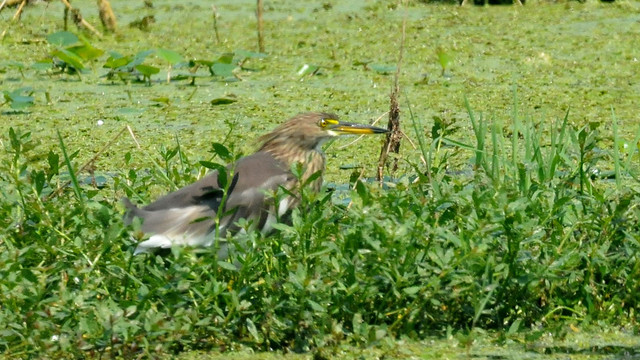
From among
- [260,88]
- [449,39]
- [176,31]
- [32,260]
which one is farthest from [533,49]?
[32,260]

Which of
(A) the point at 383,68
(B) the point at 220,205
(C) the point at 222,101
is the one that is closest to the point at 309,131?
(B) the point at 220,205

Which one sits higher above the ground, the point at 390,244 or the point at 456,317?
the point at 390,244

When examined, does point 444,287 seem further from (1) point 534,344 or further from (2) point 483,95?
(2) point 483,95

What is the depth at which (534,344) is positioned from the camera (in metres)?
3.89

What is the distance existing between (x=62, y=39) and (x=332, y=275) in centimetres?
550

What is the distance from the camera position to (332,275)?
3.83 m

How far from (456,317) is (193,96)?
411 centimetres

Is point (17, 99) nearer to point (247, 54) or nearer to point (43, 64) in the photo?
point (43, 64)

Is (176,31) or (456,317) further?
(176,31)

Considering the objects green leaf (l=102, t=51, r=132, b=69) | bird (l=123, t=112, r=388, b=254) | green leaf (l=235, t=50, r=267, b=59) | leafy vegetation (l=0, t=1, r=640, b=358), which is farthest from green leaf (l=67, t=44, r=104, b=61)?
bird (l=123, t=112, r=388, b=254)

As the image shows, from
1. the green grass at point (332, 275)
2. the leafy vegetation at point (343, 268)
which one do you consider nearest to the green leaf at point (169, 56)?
the leafy vegetation at point (343, 268)

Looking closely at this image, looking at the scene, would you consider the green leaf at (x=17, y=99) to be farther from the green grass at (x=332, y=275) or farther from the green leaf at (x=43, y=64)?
the green grass at (x=332, y=275)

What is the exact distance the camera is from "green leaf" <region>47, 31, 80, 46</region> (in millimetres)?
8766

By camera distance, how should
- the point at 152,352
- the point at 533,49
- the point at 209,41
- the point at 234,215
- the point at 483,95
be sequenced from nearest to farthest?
the point at 152,352, the point at 234,215, the point at 483,95, the point at 533,49, the point at 209,41
